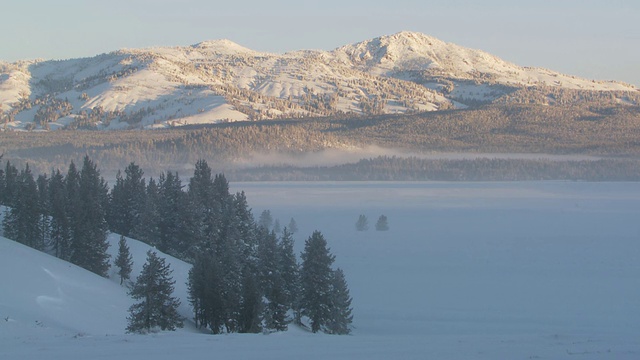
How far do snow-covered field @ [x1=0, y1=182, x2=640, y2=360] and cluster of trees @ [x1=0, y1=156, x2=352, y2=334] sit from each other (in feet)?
6.96

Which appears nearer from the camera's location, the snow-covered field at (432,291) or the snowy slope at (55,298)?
the snow-covered field at (432,291)

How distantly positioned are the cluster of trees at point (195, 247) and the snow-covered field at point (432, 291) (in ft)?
6.96

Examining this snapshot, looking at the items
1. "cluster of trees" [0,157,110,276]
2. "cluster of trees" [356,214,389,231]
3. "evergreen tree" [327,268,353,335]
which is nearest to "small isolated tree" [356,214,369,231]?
"cluster of trees" [356,214,389,231]

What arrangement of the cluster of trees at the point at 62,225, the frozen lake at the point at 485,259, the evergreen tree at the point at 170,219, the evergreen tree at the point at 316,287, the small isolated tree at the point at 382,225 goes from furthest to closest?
the small isolated tree at the point at 382,225
the evergreen tree at the point at 170,219
the cluster of trees at the point at 62,225
the frozen lake at the point at 485,259
the evergreen tree at the point at 316,287

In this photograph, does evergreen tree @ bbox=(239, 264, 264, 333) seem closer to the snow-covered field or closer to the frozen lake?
the snow-covered field

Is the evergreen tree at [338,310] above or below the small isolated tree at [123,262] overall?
below

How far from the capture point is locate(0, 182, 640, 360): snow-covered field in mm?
20016

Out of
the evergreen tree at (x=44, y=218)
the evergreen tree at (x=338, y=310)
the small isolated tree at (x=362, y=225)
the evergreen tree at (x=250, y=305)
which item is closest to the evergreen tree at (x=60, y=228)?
the evergreen tree at (x=44, y=218)

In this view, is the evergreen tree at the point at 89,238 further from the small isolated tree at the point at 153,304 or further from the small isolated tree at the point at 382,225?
the small isolated tree at the point at 382,225

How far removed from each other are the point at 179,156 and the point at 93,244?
460ft

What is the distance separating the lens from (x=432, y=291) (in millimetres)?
50781

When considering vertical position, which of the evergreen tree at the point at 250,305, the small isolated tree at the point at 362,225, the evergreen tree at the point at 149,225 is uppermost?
the evergreen tree at the point at 149,225

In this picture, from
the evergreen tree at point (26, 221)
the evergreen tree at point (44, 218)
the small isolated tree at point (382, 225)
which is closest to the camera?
the evergreen tree at point (26, 221)

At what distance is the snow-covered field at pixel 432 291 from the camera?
20.0 metres
